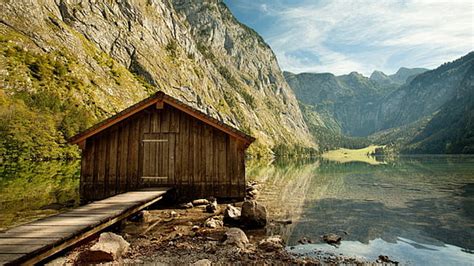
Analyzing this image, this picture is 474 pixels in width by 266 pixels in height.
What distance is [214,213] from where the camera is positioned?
14.2m

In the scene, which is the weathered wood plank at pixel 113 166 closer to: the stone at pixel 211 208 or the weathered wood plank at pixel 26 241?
the stone at pixel 211 208

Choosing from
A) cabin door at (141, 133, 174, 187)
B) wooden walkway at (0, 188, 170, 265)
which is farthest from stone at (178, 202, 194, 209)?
wooden walkway at (0, 188, 170, 265)

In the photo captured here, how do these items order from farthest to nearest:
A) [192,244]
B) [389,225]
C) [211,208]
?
[211,208], [389,225], [192,244]

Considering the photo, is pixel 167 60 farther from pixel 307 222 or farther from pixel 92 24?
pixel 307 222

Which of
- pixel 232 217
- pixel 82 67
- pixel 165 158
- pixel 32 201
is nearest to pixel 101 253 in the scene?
pixel 232 217

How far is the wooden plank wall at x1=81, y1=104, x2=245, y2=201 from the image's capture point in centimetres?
1652

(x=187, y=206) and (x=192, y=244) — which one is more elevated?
(x=187, y=206)

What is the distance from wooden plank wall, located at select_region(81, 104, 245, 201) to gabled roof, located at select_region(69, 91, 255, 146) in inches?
17.6

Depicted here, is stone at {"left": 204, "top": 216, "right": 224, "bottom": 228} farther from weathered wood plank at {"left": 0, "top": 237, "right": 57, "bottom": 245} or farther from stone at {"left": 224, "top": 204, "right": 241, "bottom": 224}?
weathered wood plank at {"left": 0, "top": 237, "right": 57, "bottom": 245}

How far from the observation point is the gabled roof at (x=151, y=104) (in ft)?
53.3

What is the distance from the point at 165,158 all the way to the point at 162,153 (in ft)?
1.08

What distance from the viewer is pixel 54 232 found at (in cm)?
755

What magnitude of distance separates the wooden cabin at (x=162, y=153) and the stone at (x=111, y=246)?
8.10m

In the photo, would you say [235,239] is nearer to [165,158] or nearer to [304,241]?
[304,241]
